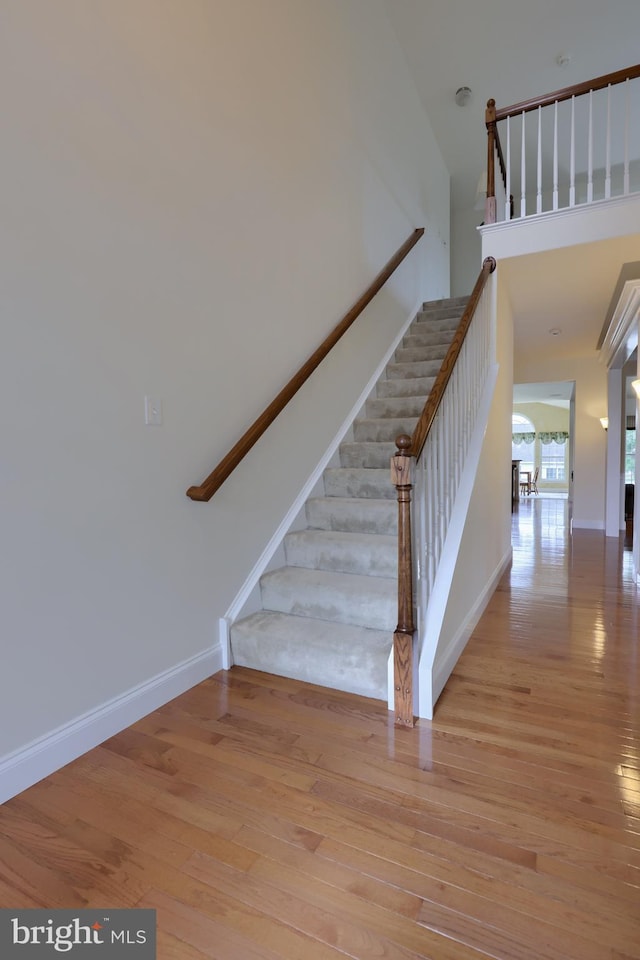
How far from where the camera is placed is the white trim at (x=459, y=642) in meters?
1.99

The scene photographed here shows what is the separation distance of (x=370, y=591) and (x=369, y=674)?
410 millimetres

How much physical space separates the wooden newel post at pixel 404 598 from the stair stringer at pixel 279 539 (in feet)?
2.84

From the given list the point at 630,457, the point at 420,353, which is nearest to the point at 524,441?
the point at 630,457

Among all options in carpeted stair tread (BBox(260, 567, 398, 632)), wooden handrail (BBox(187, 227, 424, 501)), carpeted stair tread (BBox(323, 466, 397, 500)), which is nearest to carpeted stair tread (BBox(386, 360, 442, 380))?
wooden handrail (BBox(187, 227, 424, 501))

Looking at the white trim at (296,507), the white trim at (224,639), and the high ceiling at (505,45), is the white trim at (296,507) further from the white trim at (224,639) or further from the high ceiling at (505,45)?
the high ceiling at (505,45)

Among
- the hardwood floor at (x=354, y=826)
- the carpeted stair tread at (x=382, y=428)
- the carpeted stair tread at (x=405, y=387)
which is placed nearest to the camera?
the hardwood floor at (x=354, y=826)

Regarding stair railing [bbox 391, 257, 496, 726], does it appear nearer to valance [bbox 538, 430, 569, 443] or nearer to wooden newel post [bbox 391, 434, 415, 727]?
wooden newel post [bbox 391, 434, 415, 727]

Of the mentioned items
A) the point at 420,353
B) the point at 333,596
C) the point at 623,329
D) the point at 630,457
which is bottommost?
the point at 333,596

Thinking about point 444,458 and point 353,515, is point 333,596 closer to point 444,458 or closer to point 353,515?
point 353,515

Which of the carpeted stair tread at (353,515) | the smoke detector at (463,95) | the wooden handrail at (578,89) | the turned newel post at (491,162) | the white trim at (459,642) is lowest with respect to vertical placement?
the white trim at (459,642)

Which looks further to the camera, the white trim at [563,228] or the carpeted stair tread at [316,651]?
the white trim at [563,228]

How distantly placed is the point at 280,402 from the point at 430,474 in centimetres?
92

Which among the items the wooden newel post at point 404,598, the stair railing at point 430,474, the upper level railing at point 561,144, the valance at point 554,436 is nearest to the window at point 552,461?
the valance at point 554,436

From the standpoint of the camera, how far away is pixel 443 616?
2.03 metres
